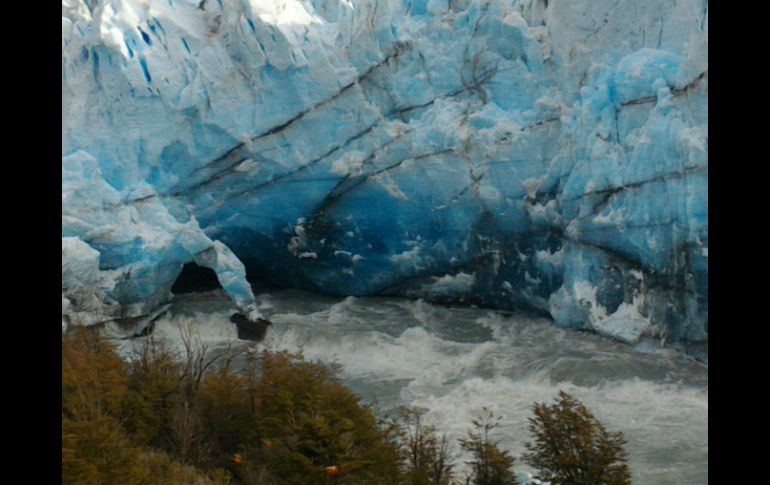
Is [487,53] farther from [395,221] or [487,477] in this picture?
[487,477]

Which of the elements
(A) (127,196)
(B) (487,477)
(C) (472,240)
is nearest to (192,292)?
(A) (127,196)

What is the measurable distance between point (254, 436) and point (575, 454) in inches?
127

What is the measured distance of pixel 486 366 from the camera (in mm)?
13117

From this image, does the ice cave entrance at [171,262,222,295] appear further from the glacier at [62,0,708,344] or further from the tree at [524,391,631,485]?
the tree at [524,391,631,485]

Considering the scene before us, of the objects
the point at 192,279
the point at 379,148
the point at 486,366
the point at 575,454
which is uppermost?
the point at 379,148

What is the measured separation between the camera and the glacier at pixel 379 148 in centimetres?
1278

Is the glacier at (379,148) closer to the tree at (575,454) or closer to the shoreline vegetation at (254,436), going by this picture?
the shoreline vegetation at (254,436)

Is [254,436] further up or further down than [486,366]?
further up

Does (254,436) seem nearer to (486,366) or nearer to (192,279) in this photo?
(486,366)

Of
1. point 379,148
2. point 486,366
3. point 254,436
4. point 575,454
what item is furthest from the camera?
point 379,148

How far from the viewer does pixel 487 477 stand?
28.6 ft

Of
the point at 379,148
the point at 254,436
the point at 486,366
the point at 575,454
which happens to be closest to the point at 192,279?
the point at 379,148

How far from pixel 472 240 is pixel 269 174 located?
3611 millimetres

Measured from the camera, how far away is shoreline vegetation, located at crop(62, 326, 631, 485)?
774 cm
